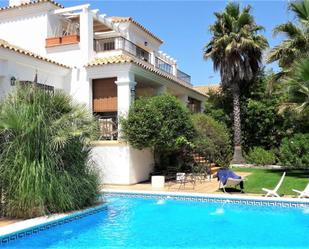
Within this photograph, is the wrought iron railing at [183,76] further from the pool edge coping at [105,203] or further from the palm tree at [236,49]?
the pool edge coping at [105,203]

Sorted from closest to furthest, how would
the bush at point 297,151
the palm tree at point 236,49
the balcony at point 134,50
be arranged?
the bush at point 297,151 < the balcony at point 134,50 < the palm tree at point 236,49

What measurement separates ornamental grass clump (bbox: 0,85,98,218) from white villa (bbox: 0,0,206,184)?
5.61 m

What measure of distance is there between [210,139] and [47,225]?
13525 millimetres

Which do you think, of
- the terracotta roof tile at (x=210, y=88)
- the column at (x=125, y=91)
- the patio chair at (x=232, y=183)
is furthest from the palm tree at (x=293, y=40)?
the terracotta roof tile at (x=210, y=88)

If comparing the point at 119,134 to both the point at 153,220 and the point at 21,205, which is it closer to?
the point at 153,220

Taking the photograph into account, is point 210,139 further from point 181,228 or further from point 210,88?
point 210,88

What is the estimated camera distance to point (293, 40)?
19812 millimetres

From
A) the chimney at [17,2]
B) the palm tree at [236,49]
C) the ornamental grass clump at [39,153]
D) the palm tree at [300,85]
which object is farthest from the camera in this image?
the palm tree at [236,49]

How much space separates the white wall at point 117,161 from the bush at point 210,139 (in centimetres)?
380

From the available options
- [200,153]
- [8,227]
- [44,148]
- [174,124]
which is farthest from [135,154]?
[8,227]

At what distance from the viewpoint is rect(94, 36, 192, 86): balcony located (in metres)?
23.7

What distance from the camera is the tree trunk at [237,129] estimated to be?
1193 inches

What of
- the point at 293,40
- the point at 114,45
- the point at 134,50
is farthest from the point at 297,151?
the point at 114,45

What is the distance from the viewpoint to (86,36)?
2173 centimetres
